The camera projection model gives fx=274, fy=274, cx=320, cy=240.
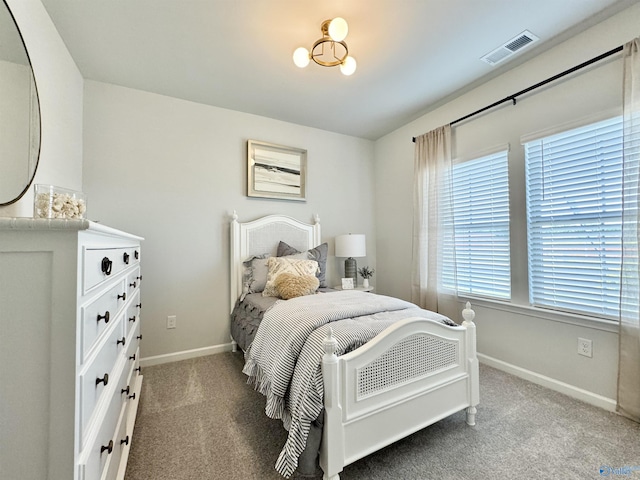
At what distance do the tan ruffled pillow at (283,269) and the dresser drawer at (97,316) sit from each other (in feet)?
4.32

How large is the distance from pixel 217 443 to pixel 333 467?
0.77 m

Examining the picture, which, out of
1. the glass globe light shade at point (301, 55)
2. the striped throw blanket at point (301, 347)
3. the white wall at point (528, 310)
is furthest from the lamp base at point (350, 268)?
the glass globe light shade at point (301, 55)

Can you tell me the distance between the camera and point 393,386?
142 centimetres

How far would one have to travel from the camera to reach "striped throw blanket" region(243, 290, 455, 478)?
124 centimetres

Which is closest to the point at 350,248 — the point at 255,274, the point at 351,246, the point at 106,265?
the point at 351,246

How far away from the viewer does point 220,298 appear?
296cm

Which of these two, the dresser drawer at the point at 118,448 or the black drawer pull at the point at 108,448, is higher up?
the black drawer pull at the point at 108,448

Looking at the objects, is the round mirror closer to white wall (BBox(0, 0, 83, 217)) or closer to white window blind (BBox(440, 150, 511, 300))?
white wall (BBox(0, 0, 83, 217))

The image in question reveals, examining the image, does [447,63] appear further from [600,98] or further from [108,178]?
[108,178]

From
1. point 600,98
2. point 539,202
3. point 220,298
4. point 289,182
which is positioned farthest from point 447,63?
point 220,298

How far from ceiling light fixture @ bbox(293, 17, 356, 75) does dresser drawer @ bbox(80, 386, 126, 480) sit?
7.19 ft

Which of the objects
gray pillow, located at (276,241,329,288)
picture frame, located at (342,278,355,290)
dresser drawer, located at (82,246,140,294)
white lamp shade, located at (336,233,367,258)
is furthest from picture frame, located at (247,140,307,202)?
dresser drawer, located at (82,246,140,294)

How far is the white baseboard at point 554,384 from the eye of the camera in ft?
6.18

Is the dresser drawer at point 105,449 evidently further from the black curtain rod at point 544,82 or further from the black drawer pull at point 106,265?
the black curtain rod at point 544,82
